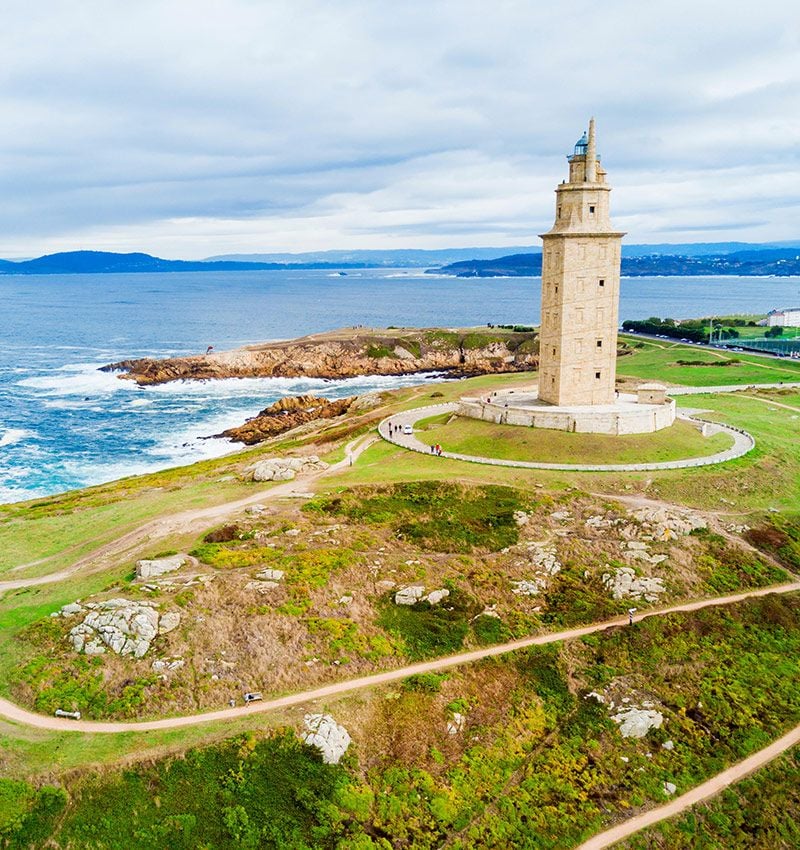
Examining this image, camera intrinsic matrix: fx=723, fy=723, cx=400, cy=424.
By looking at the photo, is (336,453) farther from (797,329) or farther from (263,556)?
(797,329)

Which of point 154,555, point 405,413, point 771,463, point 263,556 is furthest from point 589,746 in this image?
point 405,413

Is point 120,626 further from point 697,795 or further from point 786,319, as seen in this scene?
point 786,319

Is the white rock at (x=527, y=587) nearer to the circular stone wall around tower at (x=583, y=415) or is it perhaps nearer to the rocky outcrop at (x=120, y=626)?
the rocky outcrop at (x=120, y=626)

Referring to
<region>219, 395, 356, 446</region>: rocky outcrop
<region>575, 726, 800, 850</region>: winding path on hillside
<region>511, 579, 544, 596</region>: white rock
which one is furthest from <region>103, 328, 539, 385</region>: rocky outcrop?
<region>575, 726, 800, 850</region>: winding path on hillside

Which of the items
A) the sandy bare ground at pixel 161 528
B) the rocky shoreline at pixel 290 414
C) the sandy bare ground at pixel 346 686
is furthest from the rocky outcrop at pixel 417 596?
the rocky shoreline at pixel 290 414

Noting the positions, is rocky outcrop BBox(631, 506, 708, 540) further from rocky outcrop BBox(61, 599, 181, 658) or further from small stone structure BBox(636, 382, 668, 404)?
rocky outcrop BBox(61, 599, 181, 658)

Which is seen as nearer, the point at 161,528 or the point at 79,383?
the point at 161,528

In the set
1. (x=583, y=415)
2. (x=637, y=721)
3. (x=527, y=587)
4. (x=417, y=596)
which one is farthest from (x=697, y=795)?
(x=583, y=415)

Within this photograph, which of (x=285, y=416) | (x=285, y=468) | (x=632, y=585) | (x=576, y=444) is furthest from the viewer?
(x=285, y=416)
